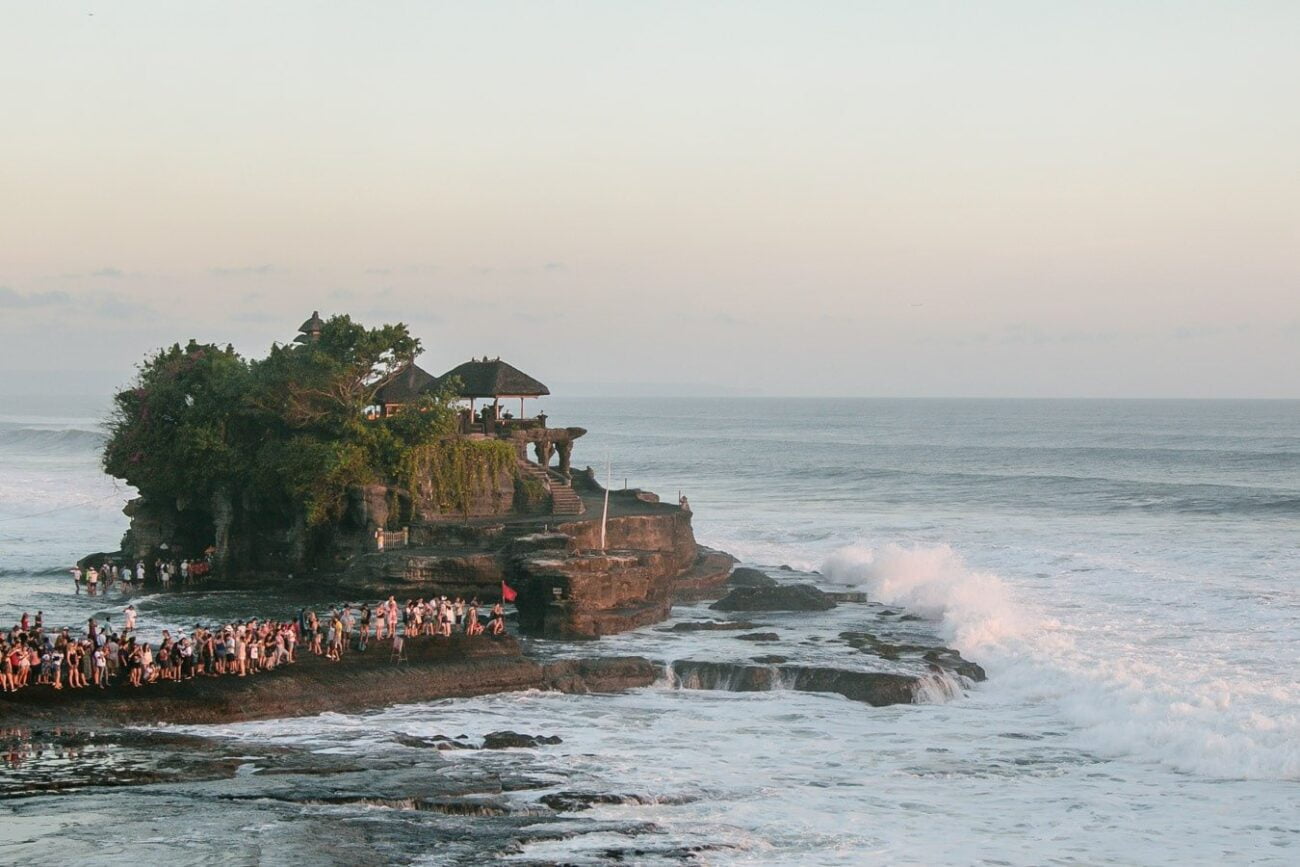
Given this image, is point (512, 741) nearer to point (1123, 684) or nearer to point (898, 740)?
point (898, 740)

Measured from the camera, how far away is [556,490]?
47812 millimetres

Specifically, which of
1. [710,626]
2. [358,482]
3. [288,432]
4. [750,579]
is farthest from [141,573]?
[750,579]

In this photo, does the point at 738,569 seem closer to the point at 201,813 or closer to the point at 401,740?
the point at 401,740

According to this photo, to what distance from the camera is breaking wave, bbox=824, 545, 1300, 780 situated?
27.9 m

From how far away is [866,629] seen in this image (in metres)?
41.7

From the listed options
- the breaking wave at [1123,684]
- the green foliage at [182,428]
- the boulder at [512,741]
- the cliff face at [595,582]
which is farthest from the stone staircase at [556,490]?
the boulder at [512,741]

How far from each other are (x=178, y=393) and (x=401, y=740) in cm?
2509

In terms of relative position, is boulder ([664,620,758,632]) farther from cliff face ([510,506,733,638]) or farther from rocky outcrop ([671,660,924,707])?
rocky outcrop ([671,660,924,707])

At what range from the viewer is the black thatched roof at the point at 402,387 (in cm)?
4994

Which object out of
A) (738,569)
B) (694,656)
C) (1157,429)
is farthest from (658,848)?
(1157,429)

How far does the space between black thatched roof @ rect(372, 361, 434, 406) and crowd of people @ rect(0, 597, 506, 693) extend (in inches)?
610

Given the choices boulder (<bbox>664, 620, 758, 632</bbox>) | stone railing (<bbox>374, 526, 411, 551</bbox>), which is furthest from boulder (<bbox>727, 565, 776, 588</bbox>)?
stone railing (<bbox>374, 526, 411, 551</bbox>)

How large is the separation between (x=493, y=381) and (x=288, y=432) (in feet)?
24.4

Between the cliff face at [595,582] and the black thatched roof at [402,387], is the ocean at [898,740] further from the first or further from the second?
the black thatched roof at [402,387]
